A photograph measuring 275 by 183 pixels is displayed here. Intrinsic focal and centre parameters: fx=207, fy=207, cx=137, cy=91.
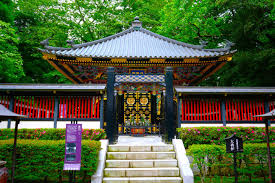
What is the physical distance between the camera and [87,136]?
30.0 ft

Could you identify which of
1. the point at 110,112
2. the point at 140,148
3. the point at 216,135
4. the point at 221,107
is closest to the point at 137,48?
the point at 110,112

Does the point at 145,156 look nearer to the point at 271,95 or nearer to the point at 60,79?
the point at 271,95

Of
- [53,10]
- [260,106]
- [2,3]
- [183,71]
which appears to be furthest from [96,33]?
[260,106]

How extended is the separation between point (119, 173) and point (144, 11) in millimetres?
20073

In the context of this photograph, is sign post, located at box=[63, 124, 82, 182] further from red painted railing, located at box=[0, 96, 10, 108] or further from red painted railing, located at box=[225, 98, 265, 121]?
red painted railing, located at box=[225, 98, 265, 121]

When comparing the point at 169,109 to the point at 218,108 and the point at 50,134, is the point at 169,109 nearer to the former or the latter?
the point at 218,108

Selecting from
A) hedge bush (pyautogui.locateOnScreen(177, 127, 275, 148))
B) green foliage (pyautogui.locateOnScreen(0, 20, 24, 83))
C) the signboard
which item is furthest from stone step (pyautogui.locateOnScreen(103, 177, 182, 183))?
green foliage (pyautogui.locateOnScreen(0, 20, 24, 83))

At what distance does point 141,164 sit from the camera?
7.52 m

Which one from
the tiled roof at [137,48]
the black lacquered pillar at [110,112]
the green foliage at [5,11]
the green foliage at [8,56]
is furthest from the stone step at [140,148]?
the green foliage at [5,11]

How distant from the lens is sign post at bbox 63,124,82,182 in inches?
223

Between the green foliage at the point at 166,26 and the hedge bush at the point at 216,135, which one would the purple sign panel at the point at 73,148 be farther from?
the green foliage at the point at 166,26

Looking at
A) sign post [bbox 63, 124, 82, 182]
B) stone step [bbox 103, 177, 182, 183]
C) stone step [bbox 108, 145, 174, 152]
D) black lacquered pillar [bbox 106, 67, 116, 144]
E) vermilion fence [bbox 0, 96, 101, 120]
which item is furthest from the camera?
vermilion fence [bbox 0, 96, 101, 120]

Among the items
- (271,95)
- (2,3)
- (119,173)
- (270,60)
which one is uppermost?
(2,3)

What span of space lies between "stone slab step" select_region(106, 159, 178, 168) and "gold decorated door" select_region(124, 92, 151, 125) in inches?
259
